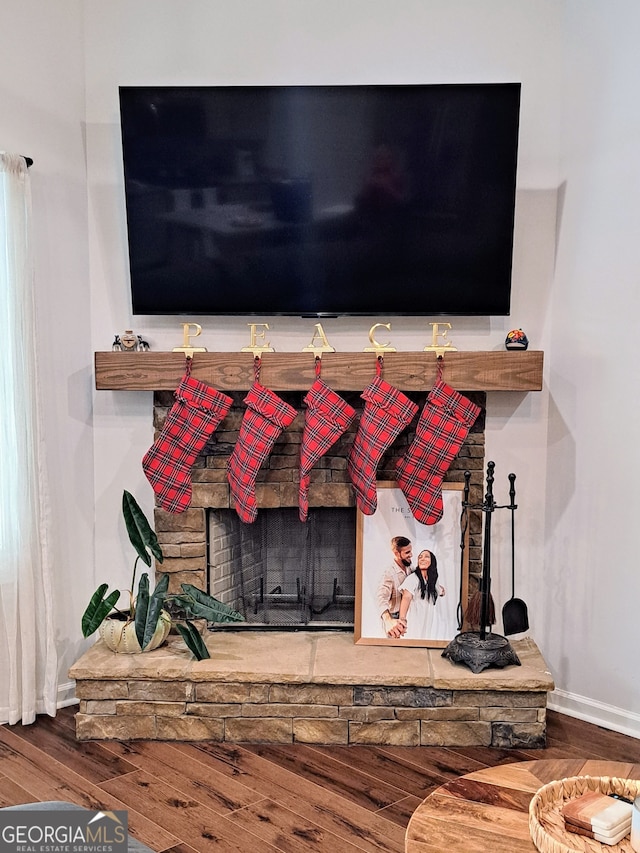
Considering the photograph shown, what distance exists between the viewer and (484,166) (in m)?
2.87

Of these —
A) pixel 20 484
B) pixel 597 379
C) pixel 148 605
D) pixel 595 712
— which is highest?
pixel 597 379

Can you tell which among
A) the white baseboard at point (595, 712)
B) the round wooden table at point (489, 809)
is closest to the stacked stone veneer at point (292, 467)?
the white baseboard at point (595, 712)

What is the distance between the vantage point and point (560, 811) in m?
1.53

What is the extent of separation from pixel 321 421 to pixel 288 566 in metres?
0.67

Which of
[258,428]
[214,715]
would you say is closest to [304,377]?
[258,428]

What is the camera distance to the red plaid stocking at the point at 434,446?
291cm

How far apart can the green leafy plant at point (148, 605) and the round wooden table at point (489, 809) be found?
1296 mm

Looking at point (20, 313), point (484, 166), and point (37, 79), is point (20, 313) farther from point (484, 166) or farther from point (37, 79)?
point (484, 166)

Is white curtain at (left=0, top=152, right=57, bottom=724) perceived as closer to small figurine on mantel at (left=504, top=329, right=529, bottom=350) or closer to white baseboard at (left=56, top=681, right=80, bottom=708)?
white baseboard at (left=56, top=681, right=80, bottom=708)

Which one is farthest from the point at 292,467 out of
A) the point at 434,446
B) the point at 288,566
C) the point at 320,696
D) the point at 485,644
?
the point at 485,644

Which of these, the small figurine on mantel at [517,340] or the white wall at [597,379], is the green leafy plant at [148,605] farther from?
the small figurine on mantel at [517,340]

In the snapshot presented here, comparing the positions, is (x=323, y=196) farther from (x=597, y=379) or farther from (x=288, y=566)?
(x=288, y=566)

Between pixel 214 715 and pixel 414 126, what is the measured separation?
2.10 meters

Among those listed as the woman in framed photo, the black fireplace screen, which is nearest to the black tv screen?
the black fireplace screen
